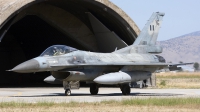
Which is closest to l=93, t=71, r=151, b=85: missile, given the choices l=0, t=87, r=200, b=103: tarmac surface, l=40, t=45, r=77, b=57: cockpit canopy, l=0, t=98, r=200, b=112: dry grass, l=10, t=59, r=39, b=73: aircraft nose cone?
l=0, t=87, r=200, b=103: tarmac surface

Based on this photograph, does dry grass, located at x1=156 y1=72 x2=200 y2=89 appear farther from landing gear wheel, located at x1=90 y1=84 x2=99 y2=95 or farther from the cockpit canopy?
the cockpit canopy

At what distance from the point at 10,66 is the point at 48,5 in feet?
38.5

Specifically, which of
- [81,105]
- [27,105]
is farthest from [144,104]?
[27,105]

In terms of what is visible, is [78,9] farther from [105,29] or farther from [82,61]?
[82,61]

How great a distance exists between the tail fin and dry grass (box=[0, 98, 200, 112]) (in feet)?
32.8

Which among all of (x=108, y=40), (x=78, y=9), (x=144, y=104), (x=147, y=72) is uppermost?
(x=78, y=9)

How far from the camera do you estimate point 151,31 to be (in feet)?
91.7

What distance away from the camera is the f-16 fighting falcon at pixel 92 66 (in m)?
21.4

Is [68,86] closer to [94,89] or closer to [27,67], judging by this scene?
[94,89]

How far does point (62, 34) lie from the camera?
39.3 metres

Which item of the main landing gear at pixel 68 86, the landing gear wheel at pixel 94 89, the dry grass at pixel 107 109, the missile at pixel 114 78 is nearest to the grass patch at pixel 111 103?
the dry grass at pixel 107 109

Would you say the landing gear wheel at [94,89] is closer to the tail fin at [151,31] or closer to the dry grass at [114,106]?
the tail fin at [151,31]

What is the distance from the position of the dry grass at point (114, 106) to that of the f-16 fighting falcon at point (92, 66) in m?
4.68

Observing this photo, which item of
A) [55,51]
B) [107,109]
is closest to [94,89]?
[55,51]
